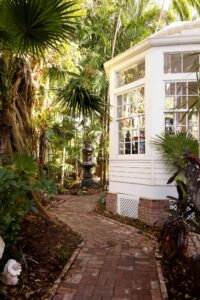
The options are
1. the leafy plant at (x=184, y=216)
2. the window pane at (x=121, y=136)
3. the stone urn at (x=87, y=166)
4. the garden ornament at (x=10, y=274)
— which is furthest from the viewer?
the stone urn at (x=87, y=166)

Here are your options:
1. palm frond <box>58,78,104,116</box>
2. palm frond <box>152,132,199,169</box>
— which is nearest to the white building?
palm frond <box>152,132,199,169</box>

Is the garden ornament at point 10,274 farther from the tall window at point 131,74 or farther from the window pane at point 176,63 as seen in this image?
the tall window at point 131,74

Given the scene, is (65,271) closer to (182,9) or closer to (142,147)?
(142,147)

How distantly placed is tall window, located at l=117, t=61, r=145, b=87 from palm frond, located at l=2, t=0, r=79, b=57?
11.5 ft

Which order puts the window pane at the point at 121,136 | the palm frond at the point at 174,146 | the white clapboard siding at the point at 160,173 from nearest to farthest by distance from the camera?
the palm frond at the point at 174,146 < the white clapboard siding at the point at 160,173 < the window pane at the point at 121,136

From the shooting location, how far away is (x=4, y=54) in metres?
5.48

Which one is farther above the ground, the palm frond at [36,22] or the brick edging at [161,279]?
→ the palm frond at [36,22]

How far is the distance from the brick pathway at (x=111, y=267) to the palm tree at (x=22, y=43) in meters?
2.25

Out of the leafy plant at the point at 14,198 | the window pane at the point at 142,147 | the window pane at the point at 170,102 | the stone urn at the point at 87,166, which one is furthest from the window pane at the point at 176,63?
the stone urn at the point at 87,166

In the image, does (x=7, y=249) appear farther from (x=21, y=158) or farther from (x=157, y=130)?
A: (x=157, y=130)

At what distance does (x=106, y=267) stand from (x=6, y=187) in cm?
181

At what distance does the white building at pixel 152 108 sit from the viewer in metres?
6.86

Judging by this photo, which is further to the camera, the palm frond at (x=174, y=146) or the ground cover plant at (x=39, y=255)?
the palm frond at (x=174, y=146)

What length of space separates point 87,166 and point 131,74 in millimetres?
6717
